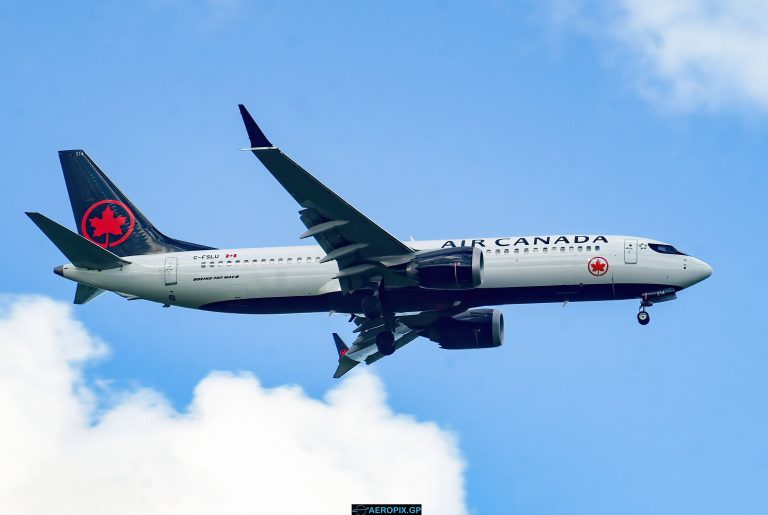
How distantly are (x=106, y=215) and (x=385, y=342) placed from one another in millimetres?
16746

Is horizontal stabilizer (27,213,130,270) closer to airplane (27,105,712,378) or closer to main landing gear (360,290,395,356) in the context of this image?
airplane (27,105,712,378)

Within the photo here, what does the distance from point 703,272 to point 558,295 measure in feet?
23.2

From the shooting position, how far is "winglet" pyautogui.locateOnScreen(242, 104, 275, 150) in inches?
2220

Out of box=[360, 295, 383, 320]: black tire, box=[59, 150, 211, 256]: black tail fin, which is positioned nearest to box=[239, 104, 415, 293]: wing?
box=[360, 295, 383, 320]: black tire

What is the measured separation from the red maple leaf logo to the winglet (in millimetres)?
16346

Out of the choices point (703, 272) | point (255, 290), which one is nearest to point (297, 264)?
point (255, 290)

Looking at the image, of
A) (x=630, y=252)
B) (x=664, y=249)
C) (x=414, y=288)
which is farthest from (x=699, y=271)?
(x=414, y=288)

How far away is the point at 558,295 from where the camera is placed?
6366cm

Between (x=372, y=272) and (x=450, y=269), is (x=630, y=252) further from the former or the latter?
(x=372, y=272)

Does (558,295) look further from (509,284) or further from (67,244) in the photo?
(67,244)

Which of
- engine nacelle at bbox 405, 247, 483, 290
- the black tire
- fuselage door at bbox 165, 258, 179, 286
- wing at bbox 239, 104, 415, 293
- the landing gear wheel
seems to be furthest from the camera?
the landing gear wheel

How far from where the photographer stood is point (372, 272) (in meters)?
64.5

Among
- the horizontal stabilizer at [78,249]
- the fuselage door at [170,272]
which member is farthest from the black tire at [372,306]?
the horizontal stabilizer at [78,249]

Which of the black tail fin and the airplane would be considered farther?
the black tail fin
